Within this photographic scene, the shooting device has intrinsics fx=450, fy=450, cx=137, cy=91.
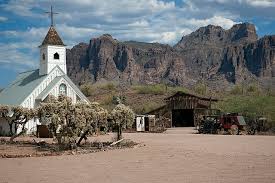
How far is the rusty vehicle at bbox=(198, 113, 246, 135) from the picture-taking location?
42.0m

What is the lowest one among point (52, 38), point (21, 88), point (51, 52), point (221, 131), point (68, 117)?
point (221, 131)

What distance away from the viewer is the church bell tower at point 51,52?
4835 cm

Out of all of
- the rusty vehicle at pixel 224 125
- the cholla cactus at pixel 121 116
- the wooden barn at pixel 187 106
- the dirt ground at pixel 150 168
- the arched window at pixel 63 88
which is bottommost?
the dirt ground at pixel 150 168

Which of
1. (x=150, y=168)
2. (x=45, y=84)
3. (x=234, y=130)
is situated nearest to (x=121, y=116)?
(x=150, y=168)

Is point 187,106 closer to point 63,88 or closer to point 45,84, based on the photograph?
point 63,88

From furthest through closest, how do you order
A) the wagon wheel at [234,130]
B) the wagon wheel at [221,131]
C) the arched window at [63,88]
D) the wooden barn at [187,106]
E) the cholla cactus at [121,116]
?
the wooden barn at [187,106]
the arched window at [63,88]
the wagon wheel at [221,131]
the wagon wheel at [234,130]
the cholla cactus at [121,116]

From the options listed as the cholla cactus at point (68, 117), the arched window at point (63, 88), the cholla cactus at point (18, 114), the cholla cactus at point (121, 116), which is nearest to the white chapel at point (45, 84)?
the arched window at point (63, 88)

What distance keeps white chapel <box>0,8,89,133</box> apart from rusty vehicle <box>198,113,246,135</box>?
12438 mm

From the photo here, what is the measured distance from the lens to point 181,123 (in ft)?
227

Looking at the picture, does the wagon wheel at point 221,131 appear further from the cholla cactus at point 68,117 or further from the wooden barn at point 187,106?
the cholla cactus at point 68,117

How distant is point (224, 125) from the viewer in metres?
42.9

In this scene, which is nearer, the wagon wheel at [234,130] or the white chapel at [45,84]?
the wagon wheel at [234,130]

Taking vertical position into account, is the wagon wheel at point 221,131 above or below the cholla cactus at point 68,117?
below

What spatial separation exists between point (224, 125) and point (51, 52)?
65.7 ft
